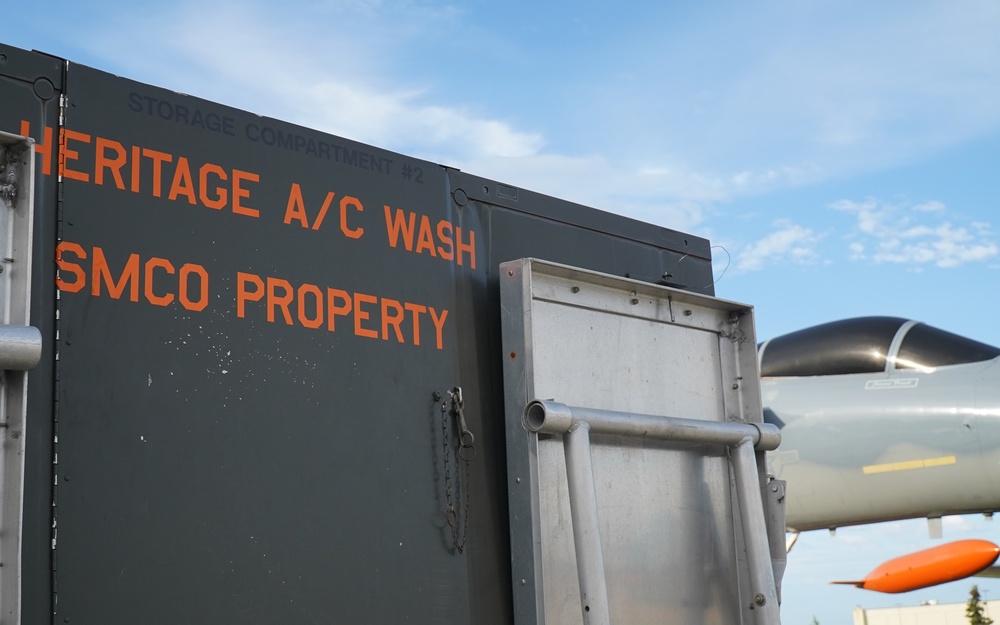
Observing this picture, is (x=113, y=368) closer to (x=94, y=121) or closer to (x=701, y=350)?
(x=94, y=121)

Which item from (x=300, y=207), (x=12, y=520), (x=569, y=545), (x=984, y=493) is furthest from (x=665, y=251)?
(x=984, y=493)

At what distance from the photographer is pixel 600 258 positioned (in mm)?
3914

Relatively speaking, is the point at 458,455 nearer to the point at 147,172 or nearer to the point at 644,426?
the point at 644,426

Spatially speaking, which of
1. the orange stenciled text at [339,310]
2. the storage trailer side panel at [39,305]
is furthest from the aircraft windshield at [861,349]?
the storage trailer side panel at [39,305]

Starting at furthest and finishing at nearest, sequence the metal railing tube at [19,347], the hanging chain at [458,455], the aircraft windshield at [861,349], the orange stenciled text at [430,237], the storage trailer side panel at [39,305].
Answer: the aircraft windshield at [861,349] < the orange stenciled text at [430,237] < the hanging chain at [458,455] < the storage trailer side panel at [39,305] < the metal railing tube at [19,347]

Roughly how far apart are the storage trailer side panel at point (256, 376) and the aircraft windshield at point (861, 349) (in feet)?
30.4

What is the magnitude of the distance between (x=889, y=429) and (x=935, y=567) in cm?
144

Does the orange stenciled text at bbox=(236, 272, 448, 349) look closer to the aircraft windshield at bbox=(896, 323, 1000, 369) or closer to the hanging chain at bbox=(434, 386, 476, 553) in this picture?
the hanging chain at bbox=(434, 386, 476, 553)

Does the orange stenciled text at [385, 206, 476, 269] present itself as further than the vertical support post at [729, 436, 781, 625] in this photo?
No

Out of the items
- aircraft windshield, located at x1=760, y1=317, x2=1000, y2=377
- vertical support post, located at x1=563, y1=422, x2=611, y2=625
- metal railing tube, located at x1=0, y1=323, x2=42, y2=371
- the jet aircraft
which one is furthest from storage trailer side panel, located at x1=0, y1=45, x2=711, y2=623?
aircraft windshield, located at x1=760, y1=317, x2=1000, y2=377

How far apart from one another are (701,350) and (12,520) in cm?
238

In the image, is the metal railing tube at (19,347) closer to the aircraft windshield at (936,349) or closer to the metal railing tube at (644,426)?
the metal railing tube at (644,426)

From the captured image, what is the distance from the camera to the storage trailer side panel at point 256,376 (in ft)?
8.38

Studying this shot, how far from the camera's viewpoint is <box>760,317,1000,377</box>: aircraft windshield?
454 inches
